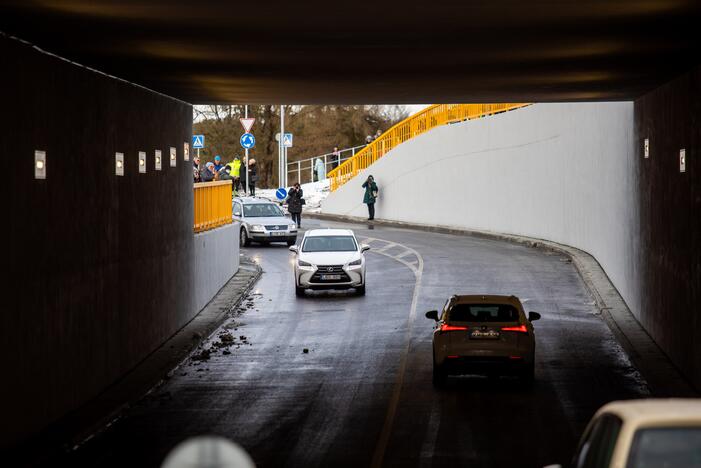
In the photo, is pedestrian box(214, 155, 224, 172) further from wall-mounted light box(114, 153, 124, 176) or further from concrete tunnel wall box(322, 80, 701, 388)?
wall-mounted light box(114, 153, 124, 176)

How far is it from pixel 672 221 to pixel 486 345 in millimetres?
4689

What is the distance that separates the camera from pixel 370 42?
15117 millimetres

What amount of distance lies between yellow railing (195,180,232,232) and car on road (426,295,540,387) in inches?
510

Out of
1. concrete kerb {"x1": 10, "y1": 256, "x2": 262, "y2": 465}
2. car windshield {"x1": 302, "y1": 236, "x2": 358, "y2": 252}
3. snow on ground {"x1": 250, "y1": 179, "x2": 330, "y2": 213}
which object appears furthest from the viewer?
snow on ground {"x1": 250, "y1": 179, "x2": 330, "y2": 213}

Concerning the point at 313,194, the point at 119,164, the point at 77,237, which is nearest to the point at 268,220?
Answer: the point at 119,164

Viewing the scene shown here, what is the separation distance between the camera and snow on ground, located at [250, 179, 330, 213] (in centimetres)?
6800

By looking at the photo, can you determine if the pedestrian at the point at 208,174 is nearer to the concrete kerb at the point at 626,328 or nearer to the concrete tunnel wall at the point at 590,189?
the concrete tunnel wall at the point at 590,189

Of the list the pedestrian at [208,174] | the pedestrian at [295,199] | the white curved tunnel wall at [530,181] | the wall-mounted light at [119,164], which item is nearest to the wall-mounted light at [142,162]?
the wall-mounted light at [119,164]

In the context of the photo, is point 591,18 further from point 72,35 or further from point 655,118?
point 655,118

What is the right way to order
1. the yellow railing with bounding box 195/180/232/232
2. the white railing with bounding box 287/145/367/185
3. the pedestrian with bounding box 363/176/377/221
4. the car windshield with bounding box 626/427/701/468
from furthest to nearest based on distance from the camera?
1. the white railing with bounding box 287/145/367/185
2. the pedestrian with bounding box 363/176/377/221
3. the yellow railing with bounding box 195/180/232/232
4. the car windshield with bounding box 626/427/701/468

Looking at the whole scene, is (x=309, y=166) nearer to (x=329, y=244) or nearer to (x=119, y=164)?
(x=329, y=244)

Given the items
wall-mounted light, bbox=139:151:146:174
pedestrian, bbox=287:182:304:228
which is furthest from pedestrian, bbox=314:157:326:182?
wall-mounted light, bbox=139:151:146:174

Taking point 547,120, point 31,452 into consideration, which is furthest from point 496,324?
point 547,120

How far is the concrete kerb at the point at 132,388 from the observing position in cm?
1457
